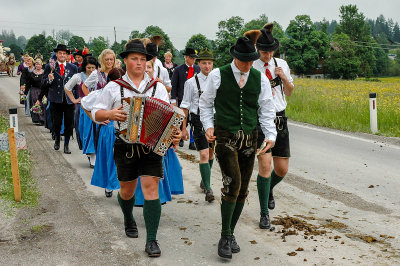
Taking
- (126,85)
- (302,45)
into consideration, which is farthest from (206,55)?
(302,45)

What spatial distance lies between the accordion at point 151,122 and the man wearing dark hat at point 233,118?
0.42 meters

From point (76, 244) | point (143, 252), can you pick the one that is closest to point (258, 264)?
point (143, 252)

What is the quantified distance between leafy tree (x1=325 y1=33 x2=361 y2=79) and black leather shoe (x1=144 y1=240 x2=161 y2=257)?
100427mm

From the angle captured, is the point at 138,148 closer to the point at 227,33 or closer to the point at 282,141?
the point at 282,141

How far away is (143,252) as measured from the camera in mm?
5094

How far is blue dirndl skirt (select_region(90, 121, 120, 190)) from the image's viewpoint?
707cm

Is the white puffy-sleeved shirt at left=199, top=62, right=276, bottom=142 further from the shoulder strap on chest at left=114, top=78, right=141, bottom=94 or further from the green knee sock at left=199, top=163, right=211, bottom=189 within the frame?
the green knee sock at left=199, top=163, right=211, bottom=189

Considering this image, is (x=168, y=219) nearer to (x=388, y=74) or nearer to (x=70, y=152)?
(x=70, y=152)

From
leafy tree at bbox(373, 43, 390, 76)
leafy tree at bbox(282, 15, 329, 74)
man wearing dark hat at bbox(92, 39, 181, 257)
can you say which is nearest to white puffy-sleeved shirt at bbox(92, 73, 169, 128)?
man wearing dark hat at bbox(92, 39, 181, 257)

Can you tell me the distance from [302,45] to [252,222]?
9365 centimetres

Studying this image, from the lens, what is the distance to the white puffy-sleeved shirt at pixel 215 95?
4.99m

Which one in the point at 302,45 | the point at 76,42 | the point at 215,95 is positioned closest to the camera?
the point at 215,95

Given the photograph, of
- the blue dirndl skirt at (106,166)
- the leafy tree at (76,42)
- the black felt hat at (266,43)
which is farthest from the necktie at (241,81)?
the leafy tree at (76,42)

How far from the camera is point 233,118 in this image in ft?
16.3
